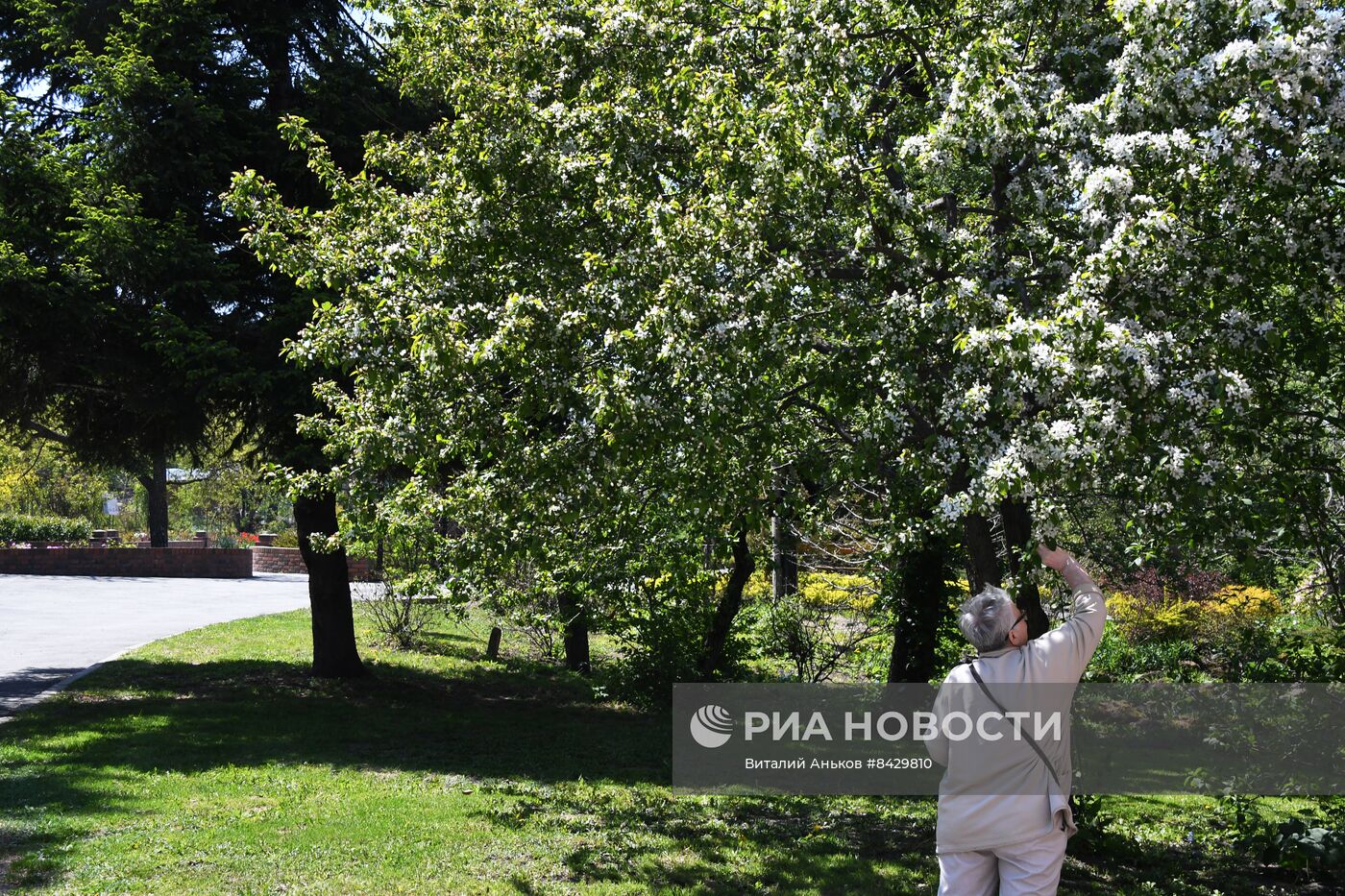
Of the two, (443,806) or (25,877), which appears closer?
(25,877)

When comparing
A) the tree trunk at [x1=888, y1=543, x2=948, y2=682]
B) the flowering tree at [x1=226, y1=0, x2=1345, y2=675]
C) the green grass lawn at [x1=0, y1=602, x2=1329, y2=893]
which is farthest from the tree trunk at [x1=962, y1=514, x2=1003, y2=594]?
the tree trunk at [x1=888, y1=543, x2=948, y2=682]

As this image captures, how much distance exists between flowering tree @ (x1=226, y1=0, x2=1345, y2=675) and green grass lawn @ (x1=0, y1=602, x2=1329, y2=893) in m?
2.10

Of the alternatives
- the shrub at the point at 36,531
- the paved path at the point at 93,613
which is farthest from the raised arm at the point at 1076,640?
the shrub at the point at 36,531

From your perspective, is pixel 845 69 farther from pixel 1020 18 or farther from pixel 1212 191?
pixel 1212 191

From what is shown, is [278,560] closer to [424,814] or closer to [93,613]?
Answer: [93,613]

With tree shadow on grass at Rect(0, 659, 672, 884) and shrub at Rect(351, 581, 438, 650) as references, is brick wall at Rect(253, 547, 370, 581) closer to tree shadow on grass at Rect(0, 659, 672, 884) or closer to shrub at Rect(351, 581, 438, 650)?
shrub at Rect(351, 581, 438, 650)

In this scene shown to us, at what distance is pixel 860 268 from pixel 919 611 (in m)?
5.64

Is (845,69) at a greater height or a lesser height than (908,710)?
greater

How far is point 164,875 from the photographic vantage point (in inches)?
253


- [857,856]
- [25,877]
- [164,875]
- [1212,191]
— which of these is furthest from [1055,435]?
[25,877]

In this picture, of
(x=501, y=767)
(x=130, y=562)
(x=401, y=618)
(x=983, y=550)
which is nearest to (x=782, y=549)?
(x=501, y=767)

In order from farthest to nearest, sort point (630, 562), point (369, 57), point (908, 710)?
point (369, 57) < point (908, 710) < point (630, 562)

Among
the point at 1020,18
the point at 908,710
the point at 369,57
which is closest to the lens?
the point at 1020,18

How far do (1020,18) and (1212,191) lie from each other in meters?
2.10
